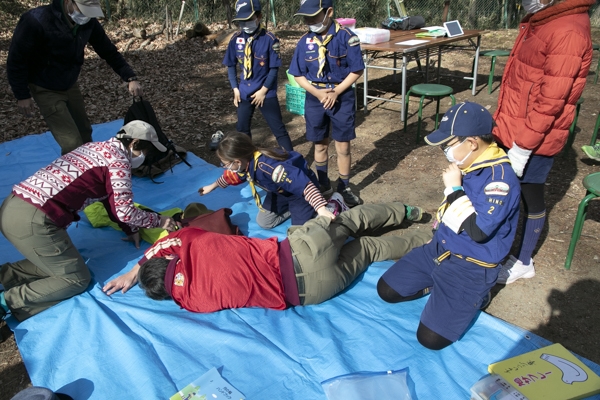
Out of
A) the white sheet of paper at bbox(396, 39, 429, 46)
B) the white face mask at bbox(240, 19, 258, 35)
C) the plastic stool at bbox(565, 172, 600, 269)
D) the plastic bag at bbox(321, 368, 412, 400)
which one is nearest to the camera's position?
the plastic bag at bbox(321, 368, 412, 400)

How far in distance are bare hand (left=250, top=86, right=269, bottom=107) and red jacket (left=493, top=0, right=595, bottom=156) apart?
7.16 ft

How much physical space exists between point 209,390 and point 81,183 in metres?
1.41

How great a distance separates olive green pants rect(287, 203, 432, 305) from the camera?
253cm

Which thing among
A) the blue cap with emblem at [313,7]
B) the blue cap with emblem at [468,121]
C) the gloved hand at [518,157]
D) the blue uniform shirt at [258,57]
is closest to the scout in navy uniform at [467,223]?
the blue cap with emblem at [468,121]

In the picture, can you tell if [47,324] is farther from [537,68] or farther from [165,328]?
[537,68]

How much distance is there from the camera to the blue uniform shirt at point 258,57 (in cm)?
414

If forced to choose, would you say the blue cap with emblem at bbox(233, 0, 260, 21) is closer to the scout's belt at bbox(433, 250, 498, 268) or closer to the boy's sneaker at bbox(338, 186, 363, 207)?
the boy's sneaker at bbox(338, 186, 363, 207)

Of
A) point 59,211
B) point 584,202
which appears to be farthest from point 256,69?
point 584,202

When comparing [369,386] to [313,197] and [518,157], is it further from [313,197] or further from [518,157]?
[518,157]

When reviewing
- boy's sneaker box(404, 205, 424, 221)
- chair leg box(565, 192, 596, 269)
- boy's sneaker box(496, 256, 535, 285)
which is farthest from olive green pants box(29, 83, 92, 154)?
chair leg box(565, 192, 596, 269)

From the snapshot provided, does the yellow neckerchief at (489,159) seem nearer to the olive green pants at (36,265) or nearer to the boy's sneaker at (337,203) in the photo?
the boy's sneaker at (337,203)

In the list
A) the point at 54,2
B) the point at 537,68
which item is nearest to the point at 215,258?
the point at 537,68

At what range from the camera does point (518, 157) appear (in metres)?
2.59

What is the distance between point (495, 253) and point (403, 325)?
2.18 ft
